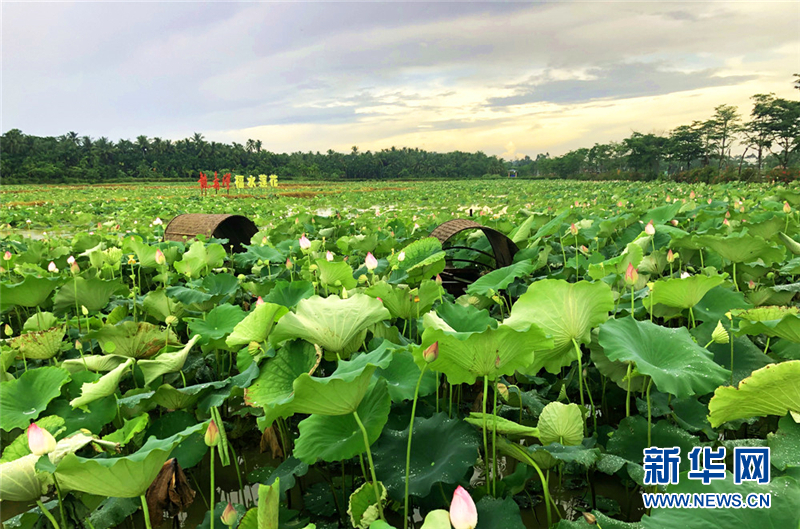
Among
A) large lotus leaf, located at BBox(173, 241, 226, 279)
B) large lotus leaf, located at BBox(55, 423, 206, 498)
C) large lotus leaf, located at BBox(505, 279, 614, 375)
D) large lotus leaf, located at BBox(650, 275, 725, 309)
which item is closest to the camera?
large lotus leaf, located at BBox(55, 423, 206, 498)

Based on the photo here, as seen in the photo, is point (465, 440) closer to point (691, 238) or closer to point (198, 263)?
point (691, 238)

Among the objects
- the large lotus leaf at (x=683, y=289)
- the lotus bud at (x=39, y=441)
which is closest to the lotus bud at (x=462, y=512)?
the lotus bud at (x=39, y=441)

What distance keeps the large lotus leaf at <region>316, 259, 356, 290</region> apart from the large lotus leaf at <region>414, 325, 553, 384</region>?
0.84 metres

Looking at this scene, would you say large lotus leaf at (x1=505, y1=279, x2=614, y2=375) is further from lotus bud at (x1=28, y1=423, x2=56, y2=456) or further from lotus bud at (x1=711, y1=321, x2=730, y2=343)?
lotus bud at (x1=28, y1=423, x2=56, y2=456)

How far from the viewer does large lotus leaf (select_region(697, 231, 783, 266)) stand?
1.80 metres

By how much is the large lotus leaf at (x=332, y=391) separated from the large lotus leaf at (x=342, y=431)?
0.33ft

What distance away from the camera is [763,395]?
2.91 ft

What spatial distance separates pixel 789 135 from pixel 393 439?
45.4 metres

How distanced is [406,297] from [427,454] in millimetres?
539

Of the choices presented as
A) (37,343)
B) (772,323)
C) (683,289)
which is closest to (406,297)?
(683,289)

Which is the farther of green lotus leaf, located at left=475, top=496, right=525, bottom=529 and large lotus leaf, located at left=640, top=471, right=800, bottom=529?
green lotus leaf, located at left=475, top=496, right=525, bottom=529

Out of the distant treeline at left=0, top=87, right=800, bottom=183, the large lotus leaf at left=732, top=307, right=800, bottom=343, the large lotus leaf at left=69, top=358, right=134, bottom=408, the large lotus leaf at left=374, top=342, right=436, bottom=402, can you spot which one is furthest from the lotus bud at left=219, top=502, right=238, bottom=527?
the distant treeline at left=0, top=87, right=800, bottom=183

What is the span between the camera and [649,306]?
61.4 inches

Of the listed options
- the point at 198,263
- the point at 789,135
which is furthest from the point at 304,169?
the point at 198,263
